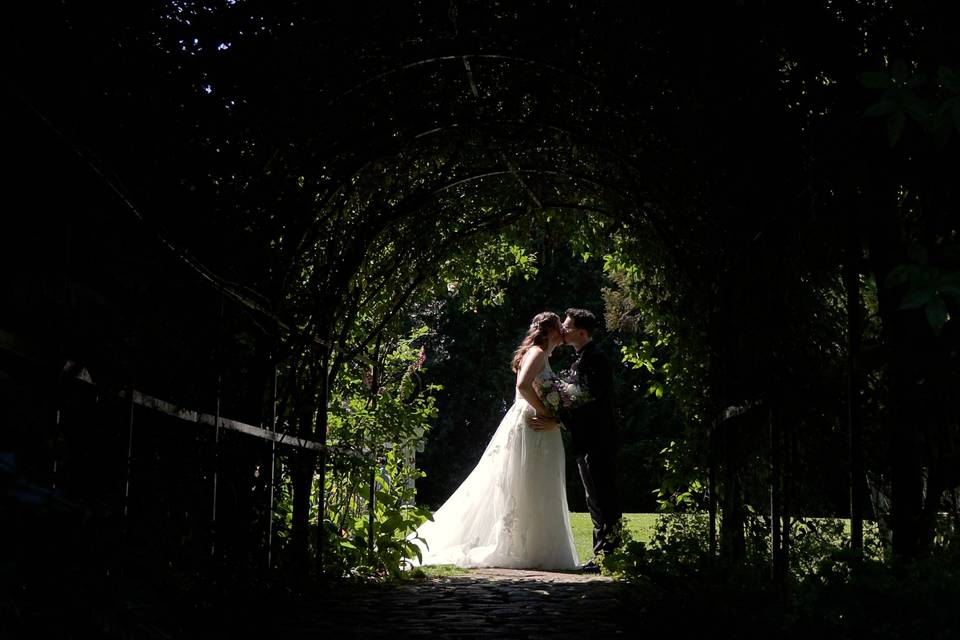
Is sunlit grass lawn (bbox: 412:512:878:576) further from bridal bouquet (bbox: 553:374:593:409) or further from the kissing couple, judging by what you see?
bridal bouquet (bbox: 553:374:593:409)

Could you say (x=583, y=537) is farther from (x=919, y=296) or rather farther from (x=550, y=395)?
(x=919, y=296)

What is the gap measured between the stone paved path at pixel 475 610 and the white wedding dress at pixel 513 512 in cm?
142

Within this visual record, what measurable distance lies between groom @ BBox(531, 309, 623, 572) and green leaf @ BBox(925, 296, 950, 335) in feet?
23.7

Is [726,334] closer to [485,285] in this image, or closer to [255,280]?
[255,280]

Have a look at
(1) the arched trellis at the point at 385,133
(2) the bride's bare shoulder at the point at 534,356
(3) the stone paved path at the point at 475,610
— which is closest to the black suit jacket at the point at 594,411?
(2) the bride's bare shoulder at the point at 534,356

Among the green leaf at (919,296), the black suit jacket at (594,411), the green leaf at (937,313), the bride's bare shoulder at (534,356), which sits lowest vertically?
the green leaf at (937,313)

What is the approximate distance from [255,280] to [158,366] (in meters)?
1.68

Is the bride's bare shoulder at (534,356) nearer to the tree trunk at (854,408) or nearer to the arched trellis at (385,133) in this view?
the arched trellis at (385,133)

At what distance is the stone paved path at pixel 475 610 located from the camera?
4.89m

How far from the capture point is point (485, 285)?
9906mm

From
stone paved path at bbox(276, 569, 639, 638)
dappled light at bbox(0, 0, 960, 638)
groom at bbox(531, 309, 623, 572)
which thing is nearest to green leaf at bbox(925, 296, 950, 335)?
dappled light at bbox(0, 0, 960, 638)

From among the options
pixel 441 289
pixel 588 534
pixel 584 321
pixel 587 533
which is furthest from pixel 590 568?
pixel 587 533

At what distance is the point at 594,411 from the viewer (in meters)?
9.02

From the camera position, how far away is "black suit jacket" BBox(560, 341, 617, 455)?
897 cm
